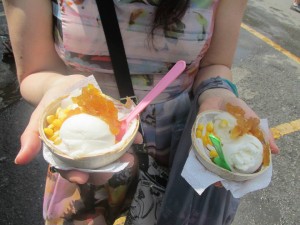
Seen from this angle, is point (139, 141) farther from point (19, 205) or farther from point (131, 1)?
point (19, 205)

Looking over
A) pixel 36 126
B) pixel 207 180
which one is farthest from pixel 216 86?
pixel 36 126

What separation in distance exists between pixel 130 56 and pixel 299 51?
431 cm

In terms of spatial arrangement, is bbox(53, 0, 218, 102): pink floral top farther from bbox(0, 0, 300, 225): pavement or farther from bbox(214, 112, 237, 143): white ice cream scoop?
bbox(0, 0, 300, 225): pavement

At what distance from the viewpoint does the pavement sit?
97.1 inches

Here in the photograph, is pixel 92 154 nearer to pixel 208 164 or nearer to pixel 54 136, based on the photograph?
pixel 54 136

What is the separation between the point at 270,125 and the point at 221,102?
2162 millimetres

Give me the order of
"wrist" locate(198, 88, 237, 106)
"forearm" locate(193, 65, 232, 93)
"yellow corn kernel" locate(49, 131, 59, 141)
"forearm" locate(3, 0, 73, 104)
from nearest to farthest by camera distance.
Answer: "yellow corn kernel" locate(49, 131, 59, 141), "forearm" locate(3, 0, 73, 104), "wrist" locate(198, 88, 237, 106), "forearm" locate(193, 65, 232, 93)

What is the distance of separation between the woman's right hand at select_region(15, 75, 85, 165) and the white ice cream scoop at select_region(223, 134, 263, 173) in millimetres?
667

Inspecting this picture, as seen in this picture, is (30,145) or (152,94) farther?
(152,94)

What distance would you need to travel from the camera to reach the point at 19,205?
242cm

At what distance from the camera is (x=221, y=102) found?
140cm

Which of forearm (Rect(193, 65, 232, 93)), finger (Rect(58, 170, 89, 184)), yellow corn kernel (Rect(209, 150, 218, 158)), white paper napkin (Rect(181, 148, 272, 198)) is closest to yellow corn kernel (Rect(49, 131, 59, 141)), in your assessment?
finger (Rect(58, 170, 89, 184))

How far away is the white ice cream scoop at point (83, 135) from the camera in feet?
3.83

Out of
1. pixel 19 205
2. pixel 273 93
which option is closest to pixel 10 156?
pixel 19 205
